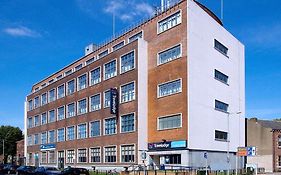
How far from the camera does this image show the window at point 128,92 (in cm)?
6065

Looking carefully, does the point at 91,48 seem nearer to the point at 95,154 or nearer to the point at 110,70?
the point at 110,70

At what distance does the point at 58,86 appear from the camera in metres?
90.2

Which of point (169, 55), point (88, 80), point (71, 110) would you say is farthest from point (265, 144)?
point (71, 110)

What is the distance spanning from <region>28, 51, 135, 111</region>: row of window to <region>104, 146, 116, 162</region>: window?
458 inches

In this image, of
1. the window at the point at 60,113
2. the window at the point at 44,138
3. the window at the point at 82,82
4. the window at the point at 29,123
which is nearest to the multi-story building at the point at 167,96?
the window at the point at 82,82

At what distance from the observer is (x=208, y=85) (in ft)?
191

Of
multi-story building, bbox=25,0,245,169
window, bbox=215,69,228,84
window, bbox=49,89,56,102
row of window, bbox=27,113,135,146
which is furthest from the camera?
window, bbox=49,89,56,102

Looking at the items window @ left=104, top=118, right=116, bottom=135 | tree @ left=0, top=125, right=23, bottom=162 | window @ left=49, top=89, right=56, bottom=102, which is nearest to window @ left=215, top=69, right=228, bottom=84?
window @ left=104, top=118, right=116, bottom=135

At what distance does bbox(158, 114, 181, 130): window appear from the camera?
53812mm

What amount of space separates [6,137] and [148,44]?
9022 centimetres

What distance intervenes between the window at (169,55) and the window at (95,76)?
16265 mm

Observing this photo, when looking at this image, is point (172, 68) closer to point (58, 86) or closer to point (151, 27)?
point (151, 27)

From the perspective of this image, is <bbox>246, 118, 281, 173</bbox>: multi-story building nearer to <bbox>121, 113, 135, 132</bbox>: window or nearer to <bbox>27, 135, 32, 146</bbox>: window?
<bbox>121, 113, 135, 132</bbox>: window

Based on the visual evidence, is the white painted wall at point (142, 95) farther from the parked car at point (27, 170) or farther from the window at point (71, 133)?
the window at point (71, 133)
